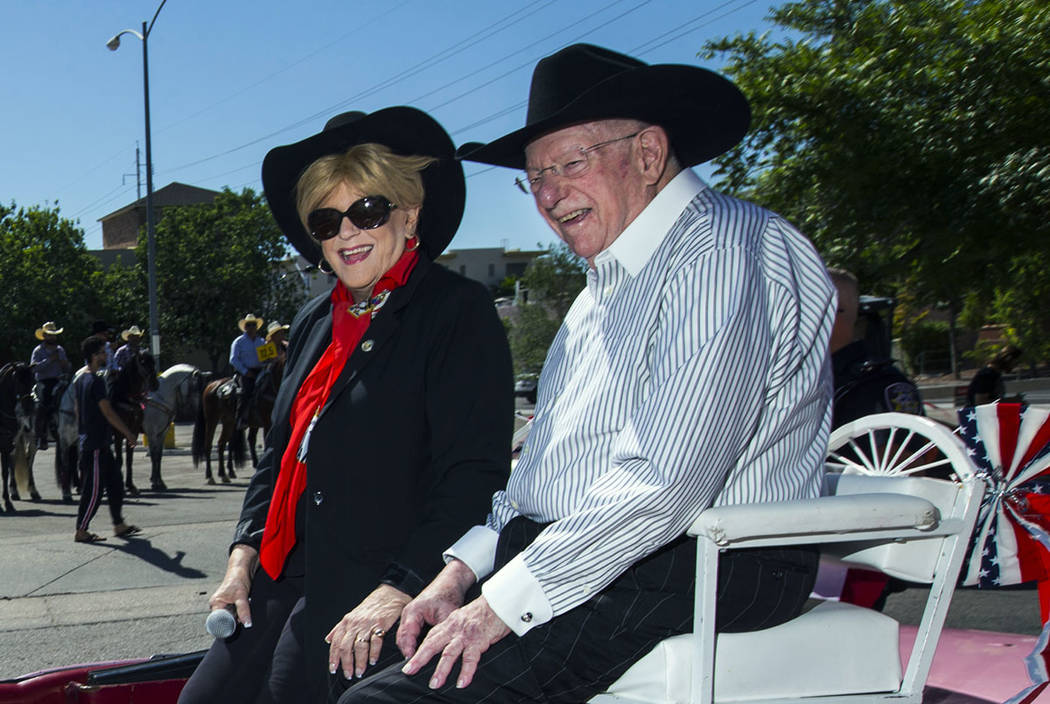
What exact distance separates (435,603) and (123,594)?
19.0ft

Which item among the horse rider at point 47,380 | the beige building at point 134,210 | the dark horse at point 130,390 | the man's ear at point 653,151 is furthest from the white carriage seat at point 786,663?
the beige building at point 134,210

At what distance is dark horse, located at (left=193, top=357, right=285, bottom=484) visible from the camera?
609 inches

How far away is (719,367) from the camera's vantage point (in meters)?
1.82

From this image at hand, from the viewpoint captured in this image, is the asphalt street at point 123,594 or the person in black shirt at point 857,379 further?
the asphalt street at point 123,594

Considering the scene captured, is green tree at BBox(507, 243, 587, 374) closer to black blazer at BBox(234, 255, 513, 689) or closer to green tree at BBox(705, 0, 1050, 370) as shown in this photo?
green tree at BBox(705, 0, 1050, 370)

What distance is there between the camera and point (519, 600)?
6.08ft

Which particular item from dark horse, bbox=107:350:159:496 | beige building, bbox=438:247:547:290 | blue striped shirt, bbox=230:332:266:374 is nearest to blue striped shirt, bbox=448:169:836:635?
dark horse, bbox=107:350:159:496

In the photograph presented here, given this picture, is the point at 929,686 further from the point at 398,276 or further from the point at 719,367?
the point at 398,276

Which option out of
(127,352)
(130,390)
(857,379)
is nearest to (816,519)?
(857,379)

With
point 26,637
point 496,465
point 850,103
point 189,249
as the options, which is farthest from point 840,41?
point 189,249

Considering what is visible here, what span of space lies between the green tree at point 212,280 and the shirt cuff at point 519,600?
48.1 metres

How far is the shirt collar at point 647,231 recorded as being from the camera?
2.17 meters

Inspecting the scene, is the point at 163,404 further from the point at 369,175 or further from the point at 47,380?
the point at 369,175

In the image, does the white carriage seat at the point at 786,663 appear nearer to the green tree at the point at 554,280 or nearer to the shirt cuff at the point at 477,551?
the shirt cuff at the point at 477,551
